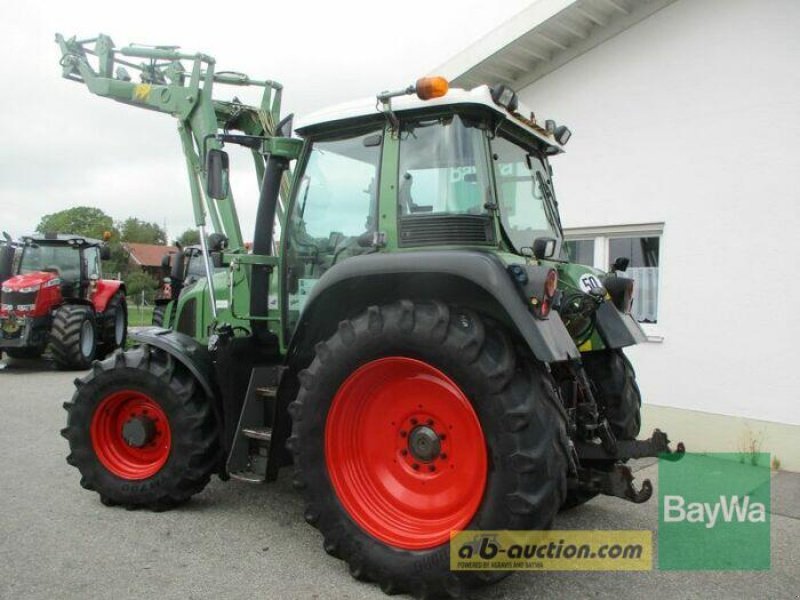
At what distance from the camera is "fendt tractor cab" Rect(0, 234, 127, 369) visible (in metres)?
11.5

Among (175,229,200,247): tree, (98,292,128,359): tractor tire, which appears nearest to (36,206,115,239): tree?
(175,229,200,247): tree

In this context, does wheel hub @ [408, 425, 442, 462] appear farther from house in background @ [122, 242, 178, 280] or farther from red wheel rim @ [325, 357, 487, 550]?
house in background @ [122, 242, 178, 280]

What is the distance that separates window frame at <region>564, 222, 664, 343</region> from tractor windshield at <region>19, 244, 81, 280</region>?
9801 mm

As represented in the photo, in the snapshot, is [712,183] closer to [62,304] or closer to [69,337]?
[69,337]

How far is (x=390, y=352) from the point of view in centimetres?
334

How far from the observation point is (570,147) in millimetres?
7242

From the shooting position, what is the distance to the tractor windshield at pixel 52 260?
41.6 ft

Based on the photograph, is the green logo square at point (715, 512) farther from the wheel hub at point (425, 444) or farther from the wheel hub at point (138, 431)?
the wheel hub at point (138, 431)

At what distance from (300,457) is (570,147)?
16.6 ft

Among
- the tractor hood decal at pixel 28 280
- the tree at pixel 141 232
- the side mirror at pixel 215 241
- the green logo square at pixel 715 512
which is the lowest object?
the green logo square at pixel 715 512

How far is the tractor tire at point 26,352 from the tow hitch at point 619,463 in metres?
10.8

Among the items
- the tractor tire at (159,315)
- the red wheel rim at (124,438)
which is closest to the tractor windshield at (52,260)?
the tractor tire at (159,315)

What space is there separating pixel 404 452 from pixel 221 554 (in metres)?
1.18

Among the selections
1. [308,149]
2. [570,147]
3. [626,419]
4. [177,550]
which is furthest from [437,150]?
[570,147]
